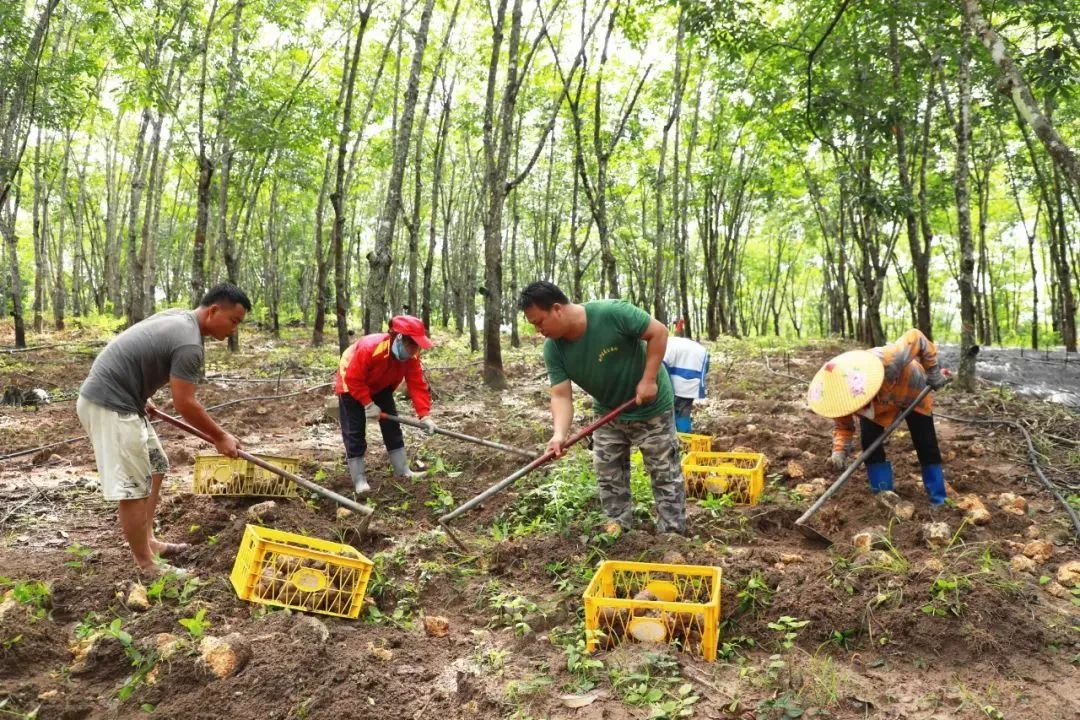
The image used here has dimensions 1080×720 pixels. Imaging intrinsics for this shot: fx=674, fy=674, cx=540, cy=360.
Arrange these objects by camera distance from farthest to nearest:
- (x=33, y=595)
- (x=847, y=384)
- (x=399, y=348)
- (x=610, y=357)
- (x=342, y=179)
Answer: (x=342, y=179), (x=399, y=348), (x=847, y=384), (x=610, y=357), (x=33, y=595)

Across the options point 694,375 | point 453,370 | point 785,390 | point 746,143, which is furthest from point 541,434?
point 746,143

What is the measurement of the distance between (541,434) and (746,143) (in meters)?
14.2

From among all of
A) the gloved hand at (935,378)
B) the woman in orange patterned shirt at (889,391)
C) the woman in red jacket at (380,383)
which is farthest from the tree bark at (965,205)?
the woman in red jacket at (380,383)

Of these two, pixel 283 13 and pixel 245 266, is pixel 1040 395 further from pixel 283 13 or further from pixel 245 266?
pixel 245 266

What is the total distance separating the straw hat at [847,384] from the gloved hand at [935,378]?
15.9 inches

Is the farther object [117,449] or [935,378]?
[935,378]

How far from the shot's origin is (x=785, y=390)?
9.48 metres

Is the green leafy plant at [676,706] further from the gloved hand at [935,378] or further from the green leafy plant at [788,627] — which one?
the gloved hand at [935,378]

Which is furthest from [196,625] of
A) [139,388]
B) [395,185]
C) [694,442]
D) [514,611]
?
[395,185]

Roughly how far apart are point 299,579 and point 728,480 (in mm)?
3038

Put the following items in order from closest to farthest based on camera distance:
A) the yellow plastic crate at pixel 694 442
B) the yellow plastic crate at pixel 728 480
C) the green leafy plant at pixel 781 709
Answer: the green leafy plant at pixel 781 709 → the yellow plastic crate at pixel 728 480 → the yellow plastic crate at pixel 694 442

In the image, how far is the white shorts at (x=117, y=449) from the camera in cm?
348

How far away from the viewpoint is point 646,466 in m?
4.22

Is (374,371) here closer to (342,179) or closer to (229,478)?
(229,478)
